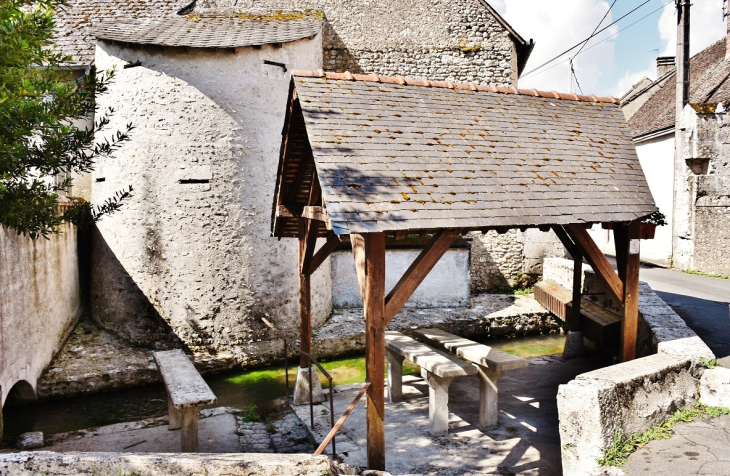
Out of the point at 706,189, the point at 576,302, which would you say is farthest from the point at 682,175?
the point at 576,302

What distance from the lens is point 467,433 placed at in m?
5.44

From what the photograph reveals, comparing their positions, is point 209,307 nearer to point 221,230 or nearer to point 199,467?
point 221,230

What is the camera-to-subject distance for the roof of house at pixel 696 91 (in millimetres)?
13869

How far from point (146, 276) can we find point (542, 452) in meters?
6.43

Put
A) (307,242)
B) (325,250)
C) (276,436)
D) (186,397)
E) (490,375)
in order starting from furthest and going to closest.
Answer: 1. (307,242)
2. (325,250)
3. (276,436)
4. (490,375)
5. (186,397)

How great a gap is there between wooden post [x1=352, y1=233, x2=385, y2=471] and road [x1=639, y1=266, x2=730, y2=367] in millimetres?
3827

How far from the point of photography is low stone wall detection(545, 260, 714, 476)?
391 cm

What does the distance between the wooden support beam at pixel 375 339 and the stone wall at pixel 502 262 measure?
28.4ft

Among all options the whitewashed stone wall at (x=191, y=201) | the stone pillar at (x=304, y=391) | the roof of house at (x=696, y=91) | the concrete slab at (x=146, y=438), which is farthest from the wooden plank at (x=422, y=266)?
the roof of house at (x=696, y=91)

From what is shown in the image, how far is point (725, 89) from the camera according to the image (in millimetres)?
13430

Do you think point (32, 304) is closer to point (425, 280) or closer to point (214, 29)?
point (214, 29)

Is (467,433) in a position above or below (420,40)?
below

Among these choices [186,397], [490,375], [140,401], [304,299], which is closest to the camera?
[186,397]

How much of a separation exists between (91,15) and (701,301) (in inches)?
518
